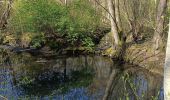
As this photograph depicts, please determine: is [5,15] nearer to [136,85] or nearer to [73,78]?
[73,78]

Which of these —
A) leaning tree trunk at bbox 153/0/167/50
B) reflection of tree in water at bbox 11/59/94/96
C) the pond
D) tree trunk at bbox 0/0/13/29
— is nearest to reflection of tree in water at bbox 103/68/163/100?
the pond

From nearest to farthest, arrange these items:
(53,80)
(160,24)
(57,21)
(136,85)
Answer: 1. (136,85)
2. (53,80)
3. (160,24)
4. (57,21)

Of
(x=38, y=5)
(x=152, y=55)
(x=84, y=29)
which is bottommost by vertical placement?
(x=152, y=55)

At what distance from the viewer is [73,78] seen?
59.5 ft

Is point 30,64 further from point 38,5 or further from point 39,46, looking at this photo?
point 38,5

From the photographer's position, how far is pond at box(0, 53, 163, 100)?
14.4 meters

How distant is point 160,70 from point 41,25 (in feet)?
37.3

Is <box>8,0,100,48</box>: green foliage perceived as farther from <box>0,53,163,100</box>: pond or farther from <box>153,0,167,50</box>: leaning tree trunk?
<box>153,0,167,50</box>: leaning tree trunk

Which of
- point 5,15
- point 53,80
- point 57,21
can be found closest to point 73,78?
point 53,80

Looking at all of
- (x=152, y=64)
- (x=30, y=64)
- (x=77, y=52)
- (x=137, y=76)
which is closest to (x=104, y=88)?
(x=137, y=76)

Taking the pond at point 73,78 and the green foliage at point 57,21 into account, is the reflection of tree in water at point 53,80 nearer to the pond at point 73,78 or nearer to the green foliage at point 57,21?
the pond at point 73,78

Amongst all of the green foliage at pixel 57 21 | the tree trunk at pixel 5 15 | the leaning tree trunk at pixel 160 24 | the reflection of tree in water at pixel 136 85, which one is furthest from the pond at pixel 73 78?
the tree trunk at pixel 5 15

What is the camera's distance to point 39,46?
26594 mm

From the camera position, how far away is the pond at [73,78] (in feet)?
47.2
